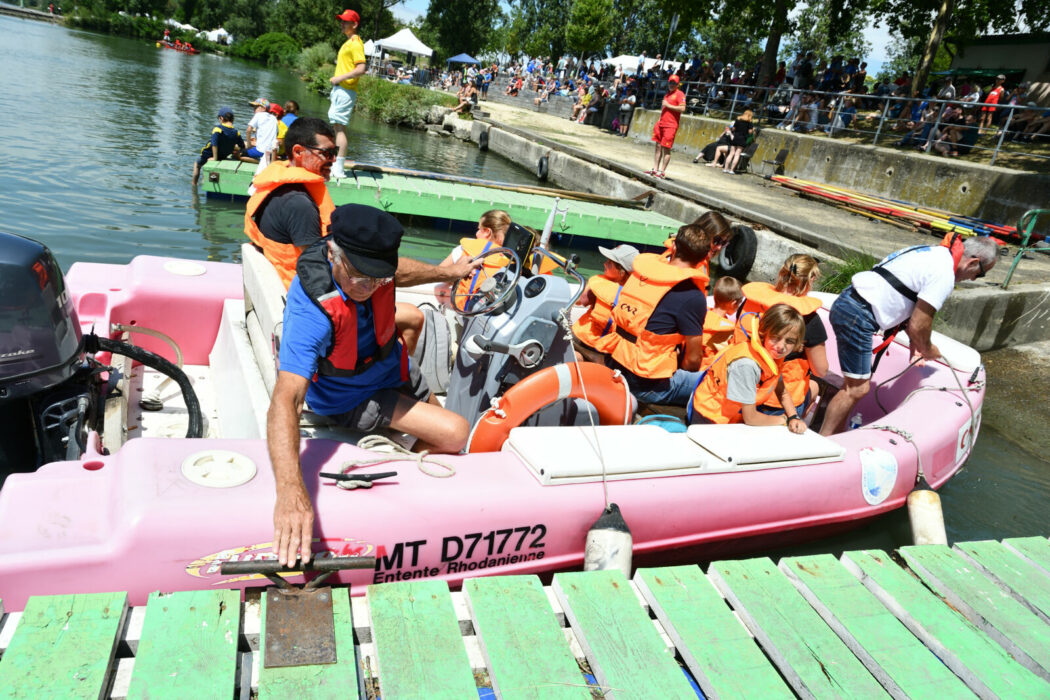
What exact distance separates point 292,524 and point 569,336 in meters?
1.58

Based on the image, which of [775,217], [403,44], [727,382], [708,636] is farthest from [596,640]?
[403,44]

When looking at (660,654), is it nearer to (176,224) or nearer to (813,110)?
(176,224)

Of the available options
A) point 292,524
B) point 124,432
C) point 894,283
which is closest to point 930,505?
point 894,283

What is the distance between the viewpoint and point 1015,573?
321cm

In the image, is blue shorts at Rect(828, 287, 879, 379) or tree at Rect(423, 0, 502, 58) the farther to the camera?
tree at Rect(423, 0, 502, 58)

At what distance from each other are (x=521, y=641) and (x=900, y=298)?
291cm

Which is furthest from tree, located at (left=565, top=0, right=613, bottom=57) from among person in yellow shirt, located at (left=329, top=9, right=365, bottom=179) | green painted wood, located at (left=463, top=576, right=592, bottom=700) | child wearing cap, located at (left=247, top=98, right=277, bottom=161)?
green painted wood, located at (left=463, top=576, right=592, bottom=700)

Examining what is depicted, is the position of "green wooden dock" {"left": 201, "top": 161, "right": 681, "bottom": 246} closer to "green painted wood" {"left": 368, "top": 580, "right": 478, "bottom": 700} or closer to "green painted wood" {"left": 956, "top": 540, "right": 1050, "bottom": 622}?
"green painted wood" {"left": 956, "top": 540, "right": 1050, "bottom": 622}

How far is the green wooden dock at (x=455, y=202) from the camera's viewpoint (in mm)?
8891

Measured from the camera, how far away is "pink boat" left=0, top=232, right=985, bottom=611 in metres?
2.11

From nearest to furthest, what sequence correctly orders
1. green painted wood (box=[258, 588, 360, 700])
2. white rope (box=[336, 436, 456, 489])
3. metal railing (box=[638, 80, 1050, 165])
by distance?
green painted wood (box=[258, 588, 360, 700])
white rope (box=[336, 436, 456, 489])
metal railing (box=[638, 80, 1050, 165])

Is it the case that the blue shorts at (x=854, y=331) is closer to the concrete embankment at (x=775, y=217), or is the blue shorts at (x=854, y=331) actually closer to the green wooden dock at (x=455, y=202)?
the concrete embankment at (x=775, y=217)

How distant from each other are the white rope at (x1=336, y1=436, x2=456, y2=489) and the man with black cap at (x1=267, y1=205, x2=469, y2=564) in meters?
0.10

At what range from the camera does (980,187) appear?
10.5m
